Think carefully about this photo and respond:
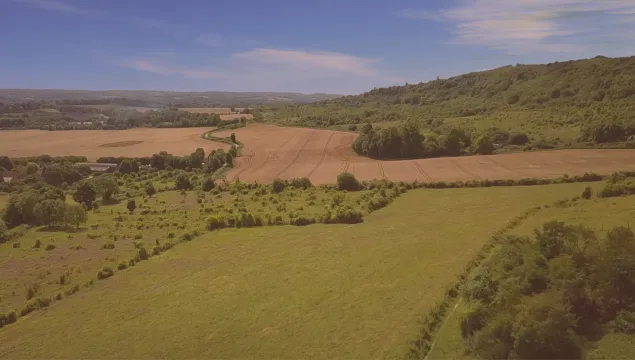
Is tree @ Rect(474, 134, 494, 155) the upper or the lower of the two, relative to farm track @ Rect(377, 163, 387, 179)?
upper

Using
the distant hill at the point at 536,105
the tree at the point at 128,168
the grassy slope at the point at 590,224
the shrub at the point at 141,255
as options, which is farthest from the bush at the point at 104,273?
the distant hill at the point at 536,105

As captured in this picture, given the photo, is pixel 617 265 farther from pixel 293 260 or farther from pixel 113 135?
pixel 113 135

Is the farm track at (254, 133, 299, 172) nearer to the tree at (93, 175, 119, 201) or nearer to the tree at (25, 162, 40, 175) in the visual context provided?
the tree at (93, 175, 119, 201)

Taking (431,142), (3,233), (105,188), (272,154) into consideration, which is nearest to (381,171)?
(431,142)

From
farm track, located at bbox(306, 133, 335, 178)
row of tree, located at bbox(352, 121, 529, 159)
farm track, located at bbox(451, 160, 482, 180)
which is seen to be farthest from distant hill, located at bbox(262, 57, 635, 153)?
farm track, located at bbox(451, 160, 482, 180)

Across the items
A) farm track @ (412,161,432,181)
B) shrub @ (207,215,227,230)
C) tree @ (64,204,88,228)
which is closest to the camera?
shrub @ (207,215,227,230)

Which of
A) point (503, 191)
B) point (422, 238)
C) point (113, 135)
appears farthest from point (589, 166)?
point (113, 135)
